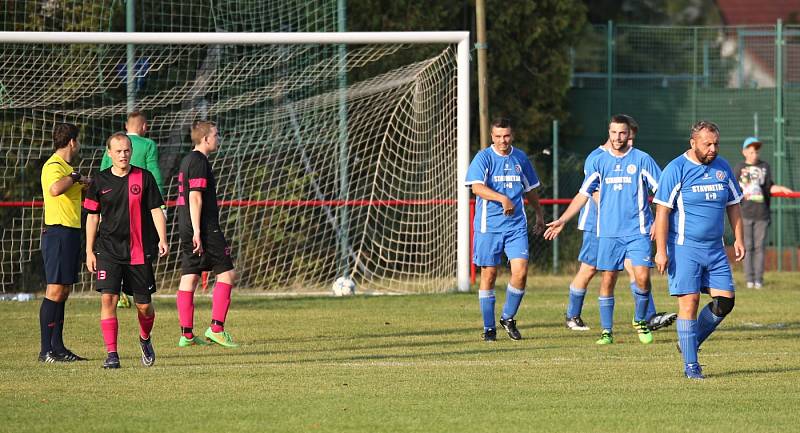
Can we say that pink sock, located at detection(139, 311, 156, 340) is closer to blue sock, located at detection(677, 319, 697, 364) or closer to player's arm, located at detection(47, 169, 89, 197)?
player's arm, located at detection(47, 169, 89, 197)

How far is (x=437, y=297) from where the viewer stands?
16188mm

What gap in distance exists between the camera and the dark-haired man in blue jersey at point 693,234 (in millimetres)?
8891

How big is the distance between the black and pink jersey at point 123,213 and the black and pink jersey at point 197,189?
138 centimetres

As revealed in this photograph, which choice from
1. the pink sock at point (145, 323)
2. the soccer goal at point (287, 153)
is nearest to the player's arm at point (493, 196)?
the pink sock at point (145, 323)

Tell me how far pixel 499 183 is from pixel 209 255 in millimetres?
2819

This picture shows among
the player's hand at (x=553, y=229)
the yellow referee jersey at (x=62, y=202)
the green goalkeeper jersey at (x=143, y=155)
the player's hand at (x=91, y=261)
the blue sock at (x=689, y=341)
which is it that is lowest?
the blue sock at (x=689, y=341)

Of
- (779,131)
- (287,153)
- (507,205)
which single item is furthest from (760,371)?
(779,131)

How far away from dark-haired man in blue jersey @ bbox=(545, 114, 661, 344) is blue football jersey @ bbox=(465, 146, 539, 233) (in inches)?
21.8

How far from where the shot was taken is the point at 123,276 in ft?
31.3

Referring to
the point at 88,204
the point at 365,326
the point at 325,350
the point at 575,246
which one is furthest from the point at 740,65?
the point at 88,204

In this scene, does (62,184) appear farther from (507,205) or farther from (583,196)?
(583,196)

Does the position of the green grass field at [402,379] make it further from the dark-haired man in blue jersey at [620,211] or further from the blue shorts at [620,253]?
the blue shorts at [620,253]

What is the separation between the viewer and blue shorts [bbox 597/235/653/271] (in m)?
11.5

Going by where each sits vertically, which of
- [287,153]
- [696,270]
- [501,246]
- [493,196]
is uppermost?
[287,153]
